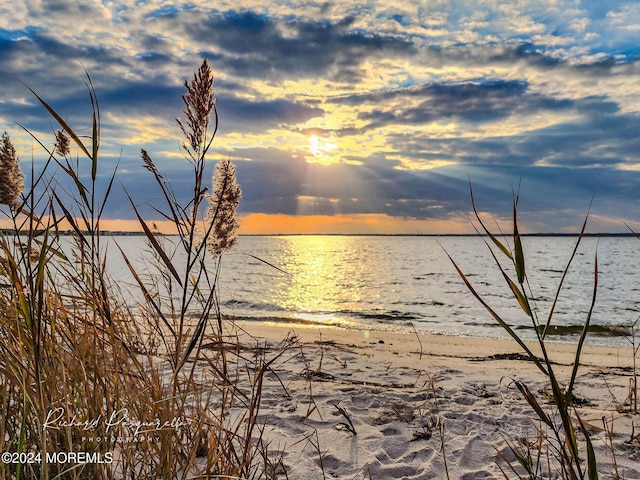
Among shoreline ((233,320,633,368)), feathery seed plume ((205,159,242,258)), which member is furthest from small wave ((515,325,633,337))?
feathery seed plume ((205,159,242,258))

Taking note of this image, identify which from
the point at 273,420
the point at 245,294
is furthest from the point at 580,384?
the point at 245,294

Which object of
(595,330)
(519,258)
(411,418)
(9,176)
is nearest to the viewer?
(519,258)

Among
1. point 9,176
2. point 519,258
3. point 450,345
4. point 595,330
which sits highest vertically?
point 9,176

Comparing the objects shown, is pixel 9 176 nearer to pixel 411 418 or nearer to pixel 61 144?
pixel 61 144

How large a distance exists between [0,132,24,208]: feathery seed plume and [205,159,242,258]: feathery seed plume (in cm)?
109

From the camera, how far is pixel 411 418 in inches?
157

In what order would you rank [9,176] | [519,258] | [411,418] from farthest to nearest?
→ [411,418] → [9,176] → [519,258]

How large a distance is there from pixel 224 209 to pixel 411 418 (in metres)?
2.80

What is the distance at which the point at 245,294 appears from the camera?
21250 mm

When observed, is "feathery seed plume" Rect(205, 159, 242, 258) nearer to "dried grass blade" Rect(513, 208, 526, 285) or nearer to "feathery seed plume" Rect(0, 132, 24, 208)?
"feathery seed plume" Rect(0, 132, 24, 208)

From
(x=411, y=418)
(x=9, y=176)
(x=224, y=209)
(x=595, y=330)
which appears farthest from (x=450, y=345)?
(x=9, y=176)

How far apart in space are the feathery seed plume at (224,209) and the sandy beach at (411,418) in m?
0.57

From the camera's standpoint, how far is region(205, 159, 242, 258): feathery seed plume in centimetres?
217

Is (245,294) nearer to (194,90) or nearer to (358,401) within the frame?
(358,401)
